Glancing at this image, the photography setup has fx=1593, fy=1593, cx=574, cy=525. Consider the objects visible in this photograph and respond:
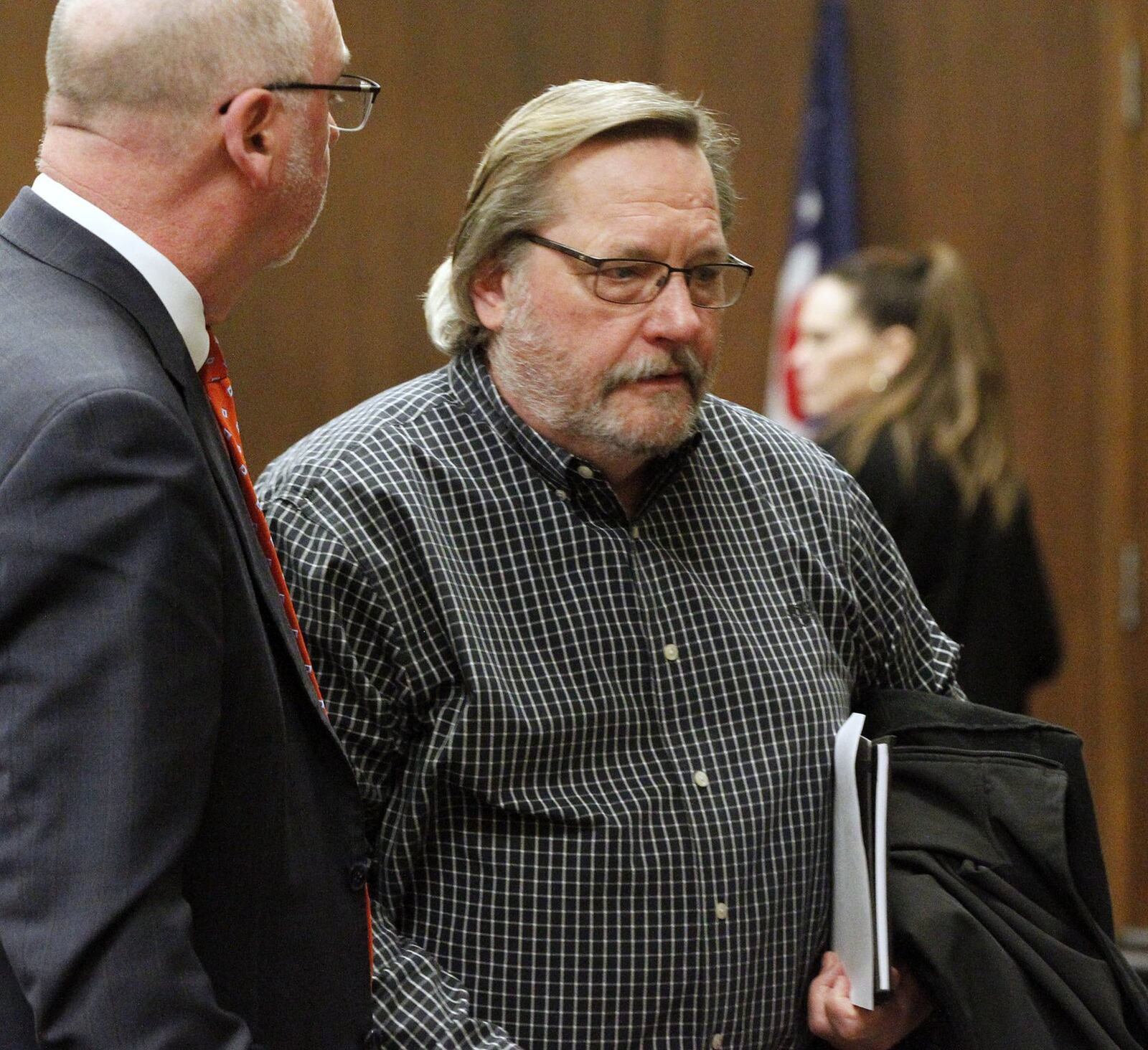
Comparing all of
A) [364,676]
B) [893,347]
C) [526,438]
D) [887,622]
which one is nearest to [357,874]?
[364,676]

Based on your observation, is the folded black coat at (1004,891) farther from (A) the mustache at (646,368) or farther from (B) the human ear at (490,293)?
(B) the human ear at (490,293)

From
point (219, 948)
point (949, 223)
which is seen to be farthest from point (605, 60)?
point (219, 948)

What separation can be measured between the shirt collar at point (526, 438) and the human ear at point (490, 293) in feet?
0.17

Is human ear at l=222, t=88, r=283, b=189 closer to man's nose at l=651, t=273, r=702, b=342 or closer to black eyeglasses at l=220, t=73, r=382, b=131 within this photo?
black eyeglasses at l=220, t=73, r=382, b=131

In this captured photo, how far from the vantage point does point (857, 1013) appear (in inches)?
68.3

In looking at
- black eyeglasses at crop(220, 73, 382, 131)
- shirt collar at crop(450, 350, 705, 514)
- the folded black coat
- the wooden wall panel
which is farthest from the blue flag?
black eyeglasses at crop(220, 73, 382, 131)

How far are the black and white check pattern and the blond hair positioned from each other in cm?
165

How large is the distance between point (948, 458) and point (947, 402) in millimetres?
146

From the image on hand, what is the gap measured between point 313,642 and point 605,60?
3269mm

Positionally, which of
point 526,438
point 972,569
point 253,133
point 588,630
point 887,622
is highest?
point 253,133

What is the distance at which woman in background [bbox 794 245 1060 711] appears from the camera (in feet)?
11.4

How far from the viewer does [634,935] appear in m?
1.69

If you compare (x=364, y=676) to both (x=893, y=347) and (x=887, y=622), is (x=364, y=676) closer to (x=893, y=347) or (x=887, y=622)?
(x=887, y=622)

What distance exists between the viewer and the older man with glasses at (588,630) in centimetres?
167
